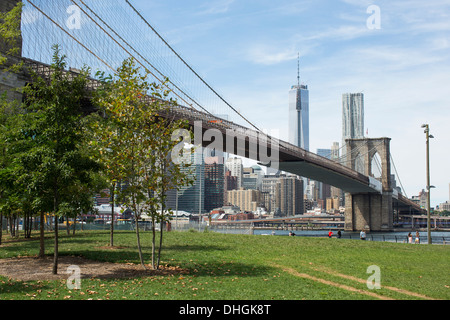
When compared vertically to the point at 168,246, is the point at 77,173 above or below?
above

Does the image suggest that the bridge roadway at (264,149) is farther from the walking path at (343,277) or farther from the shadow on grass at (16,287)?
the shadow on grass at (16,287)

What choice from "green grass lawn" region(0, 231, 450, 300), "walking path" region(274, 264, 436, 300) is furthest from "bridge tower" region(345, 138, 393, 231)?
"walking path" region(274, 264, 436, 300)

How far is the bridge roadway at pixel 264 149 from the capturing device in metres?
41.5

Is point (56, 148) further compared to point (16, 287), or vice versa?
point (56, 148)

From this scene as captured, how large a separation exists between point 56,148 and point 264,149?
44718 mm

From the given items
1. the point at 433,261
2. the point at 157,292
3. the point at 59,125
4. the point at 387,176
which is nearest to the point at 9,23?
the point at 59,125

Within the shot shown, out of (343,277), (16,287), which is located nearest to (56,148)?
(16,287)

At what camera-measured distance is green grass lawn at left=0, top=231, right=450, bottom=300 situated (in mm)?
11219

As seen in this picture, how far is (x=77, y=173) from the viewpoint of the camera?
14.1 m

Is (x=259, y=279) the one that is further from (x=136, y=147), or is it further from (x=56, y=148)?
(x=56, y=148)

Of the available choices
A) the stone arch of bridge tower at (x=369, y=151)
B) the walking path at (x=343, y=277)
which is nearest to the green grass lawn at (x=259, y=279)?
the walking path at (x=343, y=277)

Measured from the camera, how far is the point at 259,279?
43.9ft

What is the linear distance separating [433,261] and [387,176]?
3342 inches
